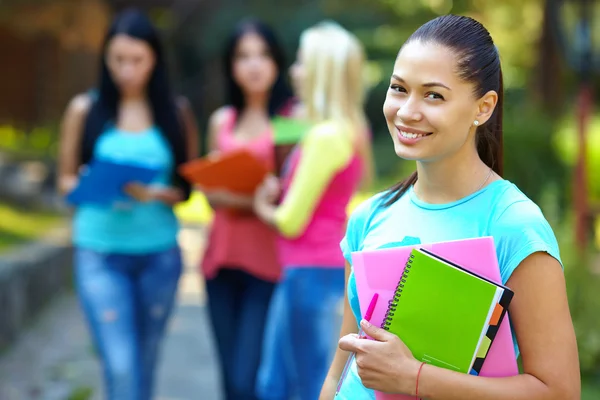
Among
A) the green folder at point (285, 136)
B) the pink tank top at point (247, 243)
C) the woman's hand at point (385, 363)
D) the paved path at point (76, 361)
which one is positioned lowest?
the paved path at point (76, 361)

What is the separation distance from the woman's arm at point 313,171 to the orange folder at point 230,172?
31cm

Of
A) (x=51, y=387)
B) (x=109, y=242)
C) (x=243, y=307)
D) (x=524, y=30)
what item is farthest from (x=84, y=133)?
(x=524, y=30)

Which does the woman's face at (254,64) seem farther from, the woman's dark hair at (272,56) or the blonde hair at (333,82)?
the blonde hair at (333,82)

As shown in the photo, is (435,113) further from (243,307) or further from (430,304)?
(243,307)

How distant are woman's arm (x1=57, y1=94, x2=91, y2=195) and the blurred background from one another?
1.88 metres

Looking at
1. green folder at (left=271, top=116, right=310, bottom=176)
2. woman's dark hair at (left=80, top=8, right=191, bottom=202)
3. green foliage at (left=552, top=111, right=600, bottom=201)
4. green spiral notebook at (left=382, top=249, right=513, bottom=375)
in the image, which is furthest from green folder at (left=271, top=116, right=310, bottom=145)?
green foliage at (left=552, top=111, right=600, bottom=201)

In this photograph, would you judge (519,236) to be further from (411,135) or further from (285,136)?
(285,136)

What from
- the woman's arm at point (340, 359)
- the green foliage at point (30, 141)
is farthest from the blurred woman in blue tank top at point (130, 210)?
the green foliage at point (30, 141)

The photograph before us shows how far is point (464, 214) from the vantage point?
2070mm

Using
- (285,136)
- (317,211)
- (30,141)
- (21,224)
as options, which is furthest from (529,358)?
(30,141)

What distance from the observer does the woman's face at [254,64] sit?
4582mm

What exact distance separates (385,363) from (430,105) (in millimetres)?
522

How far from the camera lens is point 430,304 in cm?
198

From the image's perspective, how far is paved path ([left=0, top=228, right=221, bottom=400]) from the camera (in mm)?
5984
